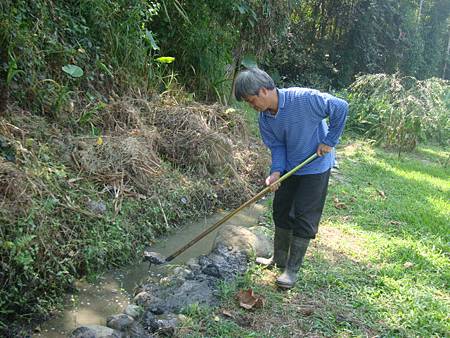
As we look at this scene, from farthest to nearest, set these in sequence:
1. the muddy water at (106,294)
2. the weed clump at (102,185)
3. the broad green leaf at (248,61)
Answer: the broad green leaf at (248,61), the weed clump at (102,185), the muddy water at (106,294)

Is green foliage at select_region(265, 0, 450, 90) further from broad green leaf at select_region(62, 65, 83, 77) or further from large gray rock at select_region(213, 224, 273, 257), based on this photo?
large gray rock at select_region(213, 224, 273, 257)

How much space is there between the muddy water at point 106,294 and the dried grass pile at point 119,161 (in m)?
0.65

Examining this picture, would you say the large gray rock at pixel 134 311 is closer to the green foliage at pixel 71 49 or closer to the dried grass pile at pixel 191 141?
the green foliage at pixel 71 49

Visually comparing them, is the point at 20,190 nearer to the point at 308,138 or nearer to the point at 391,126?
the point at 308,138

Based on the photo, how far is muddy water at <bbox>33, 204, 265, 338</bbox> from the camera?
9.79 ft

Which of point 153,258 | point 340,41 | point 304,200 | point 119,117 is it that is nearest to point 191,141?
point 119,117

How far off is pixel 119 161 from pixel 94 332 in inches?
83.4

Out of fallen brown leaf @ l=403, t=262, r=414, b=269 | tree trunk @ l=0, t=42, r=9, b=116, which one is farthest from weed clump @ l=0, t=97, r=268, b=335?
fallen brown leaf @ l=403, t=262, r=414, b=269

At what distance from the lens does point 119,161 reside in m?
4.59

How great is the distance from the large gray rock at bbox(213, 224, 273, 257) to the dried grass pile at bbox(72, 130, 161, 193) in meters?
0.91

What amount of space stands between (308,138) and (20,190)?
1.99 m

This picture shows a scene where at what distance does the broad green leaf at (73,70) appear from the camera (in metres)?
4.85

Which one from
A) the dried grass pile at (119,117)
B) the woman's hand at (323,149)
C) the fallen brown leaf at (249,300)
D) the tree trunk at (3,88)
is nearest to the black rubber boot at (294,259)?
the fallen brown leaf at (249,300)

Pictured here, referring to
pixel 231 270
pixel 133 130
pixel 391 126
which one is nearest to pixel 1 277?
pixel 231 270
